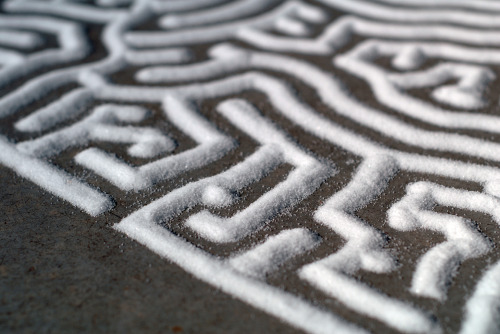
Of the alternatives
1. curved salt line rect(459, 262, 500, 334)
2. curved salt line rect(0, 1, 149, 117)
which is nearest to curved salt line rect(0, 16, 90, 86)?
curved salt line rect(0, 1, 149, 117)

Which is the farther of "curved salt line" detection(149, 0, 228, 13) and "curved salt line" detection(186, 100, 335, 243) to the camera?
"curved salt line" detection(149, 0, 228, 13)

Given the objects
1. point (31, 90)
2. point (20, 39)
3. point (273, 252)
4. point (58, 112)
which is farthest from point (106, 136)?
point (20, 39)

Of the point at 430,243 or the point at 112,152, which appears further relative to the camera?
the point at 112,152

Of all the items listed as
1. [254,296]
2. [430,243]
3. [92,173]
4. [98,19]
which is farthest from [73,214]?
[98,19]

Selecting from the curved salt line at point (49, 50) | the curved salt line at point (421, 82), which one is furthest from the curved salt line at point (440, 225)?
the curved salt line at point (49, 50)

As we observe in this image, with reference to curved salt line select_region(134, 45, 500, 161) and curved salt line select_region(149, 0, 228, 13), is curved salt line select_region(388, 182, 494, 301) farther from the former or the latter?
curved salt line select_region(149, 0, 228, 13)

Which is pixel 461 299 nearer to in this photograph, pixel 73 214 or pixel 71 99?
pixel 73 214

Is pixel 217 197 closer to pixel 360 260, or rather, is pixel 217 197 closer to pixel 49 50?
pixel 360 260
